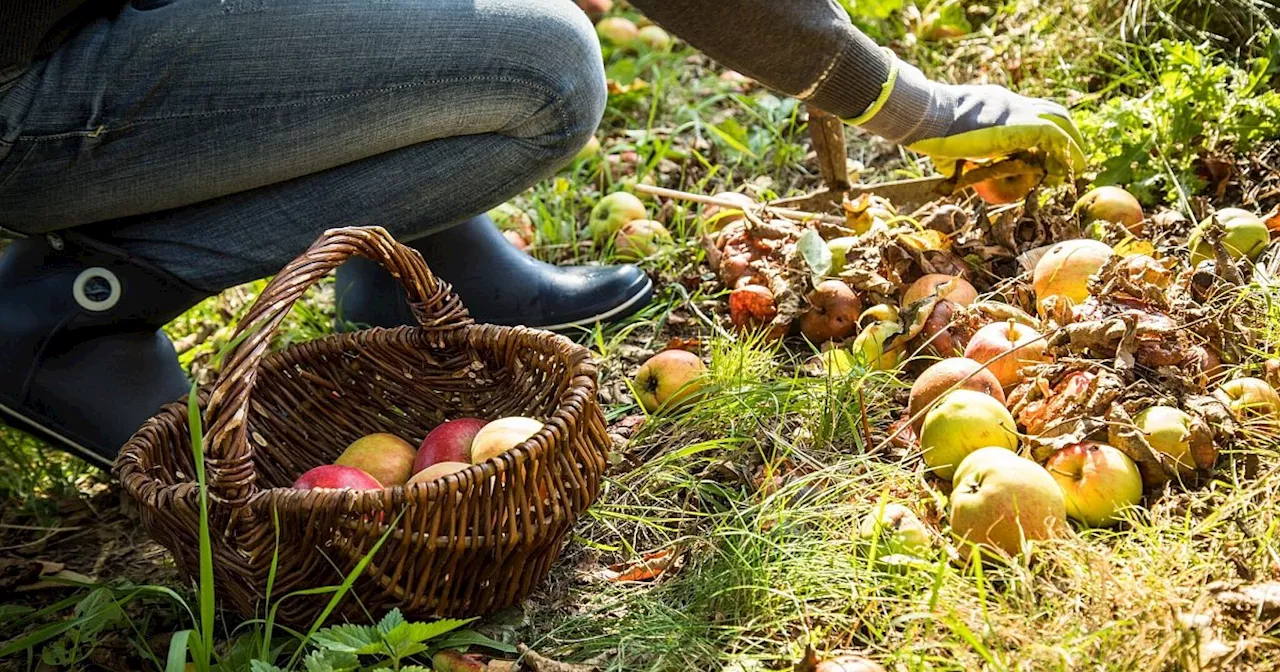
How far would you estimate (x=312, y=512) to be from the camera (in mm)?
1487

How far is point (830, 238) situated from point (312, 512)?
139cm

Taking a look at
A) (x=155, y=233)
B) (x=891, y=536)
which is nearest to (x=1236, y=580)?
(x=891, y=536)

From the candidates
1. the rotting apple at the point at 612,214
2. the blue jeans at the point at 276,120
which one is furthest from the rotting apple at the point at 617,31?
the blue jeans at the point at 276,120

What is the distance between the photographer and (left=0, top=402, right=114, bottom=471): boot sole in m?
2.12

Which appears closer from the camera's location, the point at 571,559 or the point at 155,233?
the point at 571,559

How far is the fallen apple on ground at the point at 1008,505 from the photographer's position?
159 cm

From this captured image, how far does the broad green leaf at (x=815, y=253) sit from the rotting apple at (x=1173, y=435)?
73cm

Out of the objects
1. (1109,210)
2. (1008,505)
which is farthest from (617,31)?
(1008,505)

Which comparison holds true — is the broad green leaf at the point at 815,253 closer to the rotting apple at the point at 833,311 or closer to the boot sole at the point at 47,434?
the rotting apple at the point at 833,311

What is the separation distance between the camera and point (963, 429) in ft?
5.78

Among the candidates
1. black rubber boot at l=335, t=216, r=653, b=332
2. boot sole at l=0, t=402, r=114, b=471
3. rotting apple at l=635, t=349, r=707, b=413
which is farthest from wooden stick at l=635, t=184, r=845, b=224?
boot sole at l=0, t=402, r=114, b=471

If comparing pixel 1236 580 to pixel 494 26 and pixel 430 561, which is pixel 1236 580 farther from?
pixel 494 26

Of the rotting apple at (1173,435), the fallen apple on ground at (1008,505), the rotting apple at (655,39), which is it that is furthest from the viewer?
the rotting apple at (655,39)

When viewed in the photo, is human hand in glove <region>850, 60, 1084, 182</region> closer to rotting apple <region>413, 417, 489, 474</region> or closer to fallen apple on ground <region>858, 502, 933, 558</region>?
fallen apple on ground <region>858, 502, 933, 558</region>
